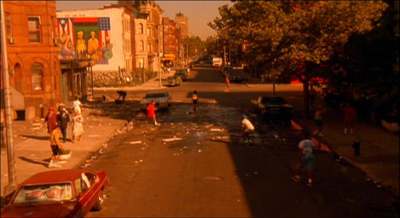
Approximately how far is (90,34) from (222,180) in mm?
62596

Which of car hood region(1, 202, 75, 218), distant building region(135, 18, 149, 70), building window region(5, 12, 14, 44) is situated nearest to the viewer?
car hood region(1, 202, 75, 218)

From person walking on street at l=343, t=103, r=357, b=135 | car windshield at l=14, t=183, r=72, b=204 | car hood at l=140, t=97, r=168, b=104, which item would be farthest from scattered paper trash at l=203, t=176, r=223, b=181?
car hood at l=140, t=97, r=168, b=104

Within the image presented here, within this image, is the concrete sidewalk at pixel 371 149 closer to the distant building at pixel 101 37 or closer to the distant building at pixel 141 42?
the distant building at pixel 101 37

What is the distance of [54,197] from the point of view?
1248 centimetres

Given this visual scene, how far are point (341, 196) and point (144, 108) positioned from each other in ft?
86.9

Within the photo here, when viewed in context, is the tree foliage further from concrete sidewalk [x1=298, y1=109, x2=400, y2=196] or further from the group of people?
the group of people

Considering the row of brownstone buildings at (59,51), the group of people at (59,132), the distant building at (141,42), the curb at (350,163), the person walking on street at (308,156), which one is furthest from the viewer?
the distant building at (141,42)

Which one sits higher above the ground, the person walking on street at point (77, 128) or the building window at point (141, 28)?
the building window at point (141, 28)

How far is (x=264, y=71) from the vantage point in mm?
34156

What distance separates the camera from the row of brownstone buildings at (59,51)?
36.8 meters

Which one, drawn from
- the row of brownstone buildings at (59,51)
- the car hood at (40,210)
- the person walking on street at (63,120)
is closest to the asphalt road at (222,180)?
the person walking on street at (63,120)

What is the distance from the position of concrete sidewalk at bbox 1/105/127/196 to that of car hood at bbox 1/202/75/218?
4.88m

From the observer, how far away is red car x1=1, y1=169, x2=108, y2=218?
1189 centimetres

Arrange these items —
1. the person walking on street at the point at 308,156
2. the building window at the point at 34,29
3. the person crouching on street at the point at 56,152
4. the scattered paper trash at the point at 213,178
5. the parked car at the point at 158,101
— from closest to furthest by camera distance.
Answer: the person walking on street at the point at 308,156 → the scattered paper trash at the point at 213,178 → the person crouching on street at the point at 56,152 → the building window at the point at 34,29 → the parked car at the point at 158,101
